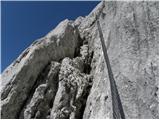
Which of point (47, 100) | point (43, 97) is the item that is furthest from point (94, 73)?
point (43, 97)

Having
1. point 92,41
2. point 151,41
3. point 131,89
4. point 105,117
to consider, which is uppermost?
point 92,41

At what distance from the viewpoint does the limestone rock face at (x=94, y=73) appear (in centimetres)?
1255

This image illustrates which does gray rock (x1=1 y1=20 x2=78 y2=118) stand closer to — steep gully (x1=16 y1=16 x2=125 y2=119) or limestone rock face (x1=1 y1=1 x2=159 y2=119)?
limestone rock face (x1=1 y1=1 x2=159 y2=119)

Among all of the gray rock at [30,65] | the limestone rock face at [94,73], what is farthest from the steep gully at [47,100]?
the gray rock at [30,65]

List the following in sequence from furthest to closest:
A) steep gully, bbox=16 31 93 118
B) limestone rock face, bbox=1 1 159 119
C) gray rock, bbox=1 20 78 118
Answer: gray rock, bbox=1 20 78 118, steep gully, bbox=16 31 93 118, limestone rock face, bbox=1 1 159 119

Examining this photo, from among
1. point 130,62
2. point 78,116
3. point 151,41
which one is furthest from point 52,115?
point 151,41

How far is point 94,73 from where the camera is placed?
662 inches

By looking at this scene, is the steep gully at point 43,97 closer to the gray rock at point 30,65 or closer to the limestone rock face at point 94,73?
the limestone rock face at point 94,73

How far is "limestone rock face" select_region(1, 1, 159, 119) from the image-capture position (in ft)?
41.2

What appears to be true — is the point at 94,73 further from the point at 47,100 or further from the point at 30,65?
the point at 30,65

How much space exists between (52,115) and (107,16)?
735 centimetres

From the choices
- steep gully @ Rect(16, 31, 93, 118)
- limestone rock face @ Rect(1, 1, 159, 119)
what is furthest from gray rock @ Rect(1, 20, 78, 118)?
steep gully @ Rect(16, 31, 93, 118)

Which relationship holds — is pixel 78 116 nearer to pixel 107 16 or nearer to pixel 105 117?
pixel 105 117

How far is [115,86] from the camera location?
13.3 meters
